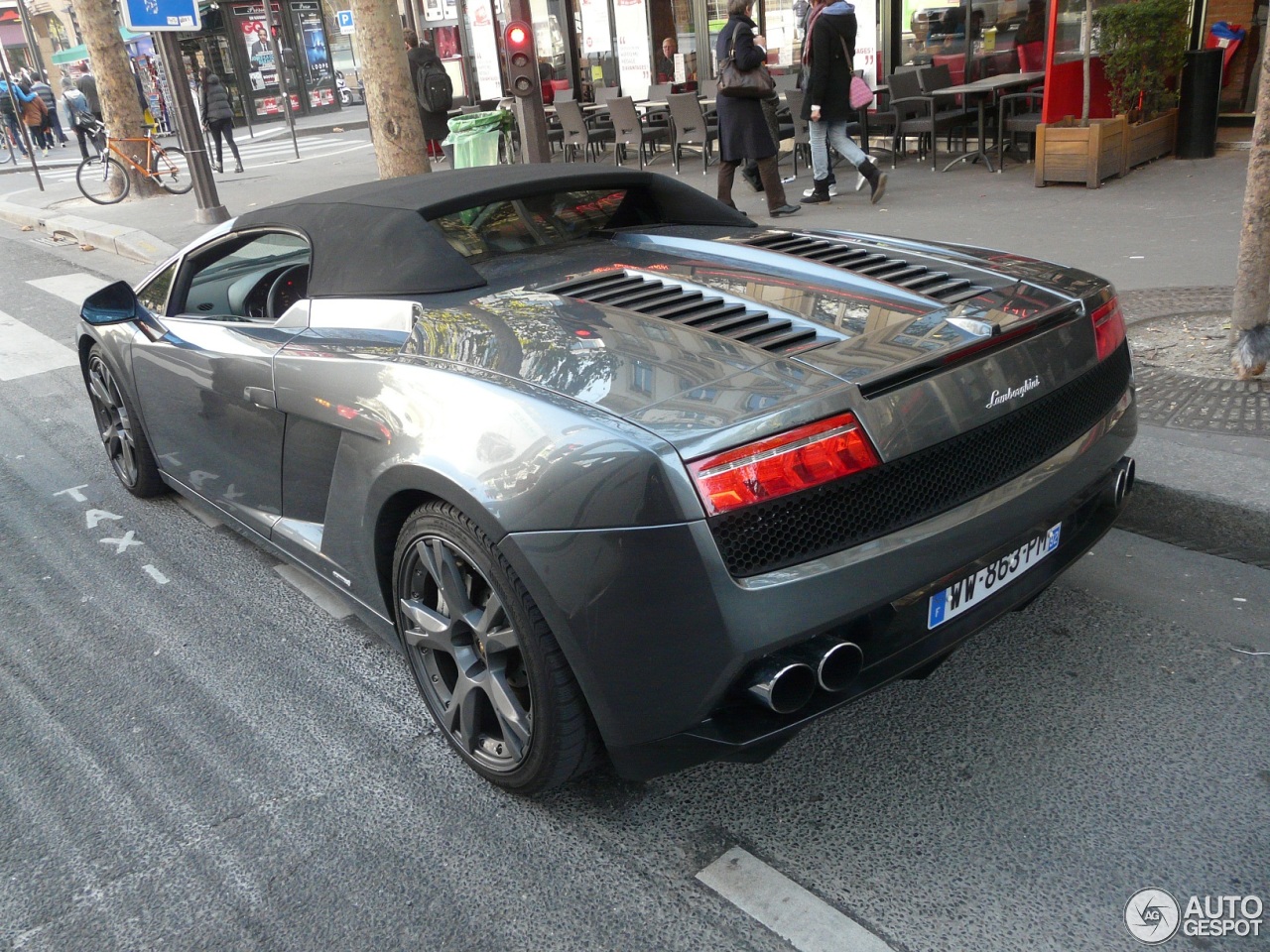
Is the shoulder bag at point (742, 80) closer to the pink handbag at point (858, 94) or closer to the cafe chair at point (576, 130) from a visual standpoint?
the pink handbag at point (858, 94)

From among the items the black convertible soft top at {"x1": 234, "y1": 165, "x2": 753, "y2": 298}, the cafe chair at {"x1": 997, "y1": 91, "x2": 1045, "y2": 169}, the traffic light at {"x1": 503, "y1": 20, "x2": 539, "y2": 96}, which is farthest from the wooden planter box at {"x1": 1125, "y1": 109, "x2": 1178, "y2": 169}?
the black convertible soft top at {"x1": 234, "y1": 165, "x2": 753, "y2": 298}

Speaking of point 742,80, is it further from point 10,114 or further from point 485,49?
point 10,114

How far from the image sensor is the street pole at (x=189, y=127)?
1181 centimetres

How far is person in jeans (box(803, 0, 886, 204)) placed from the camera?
9.68 m

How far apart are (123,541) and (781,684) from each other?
3.40m

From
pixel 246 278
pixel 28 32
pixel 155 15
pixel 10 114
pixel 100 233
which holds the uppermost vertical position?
pixel 28 32

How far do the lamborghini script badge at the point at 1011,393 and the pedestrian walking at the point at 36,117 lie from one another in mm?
29680

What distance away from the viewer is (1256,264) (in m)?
4.71

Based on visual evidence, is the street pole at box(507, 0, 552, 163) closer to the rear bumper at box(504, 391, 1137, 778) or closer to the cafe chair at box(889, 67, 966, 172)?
the cafe chair at box(889, 67, 966, 172)

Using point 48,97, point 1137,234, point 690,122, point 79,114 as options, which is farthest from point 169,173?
point 48,97

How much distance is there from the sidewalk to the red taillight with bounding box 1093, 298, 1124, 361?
1.14 m

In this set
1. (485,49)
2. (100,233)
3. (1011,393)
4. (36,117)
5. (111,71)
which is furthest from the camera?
(36,117)

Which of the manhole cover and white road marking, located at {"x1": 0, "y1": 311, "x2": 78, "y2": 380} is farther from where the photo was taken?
white road marking, located at {"x1": 0, "y1": 311, "x2": 78, "y2": 380}

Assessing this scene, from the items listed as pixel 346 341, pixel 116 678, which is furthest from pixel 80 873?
pixel 346 341
